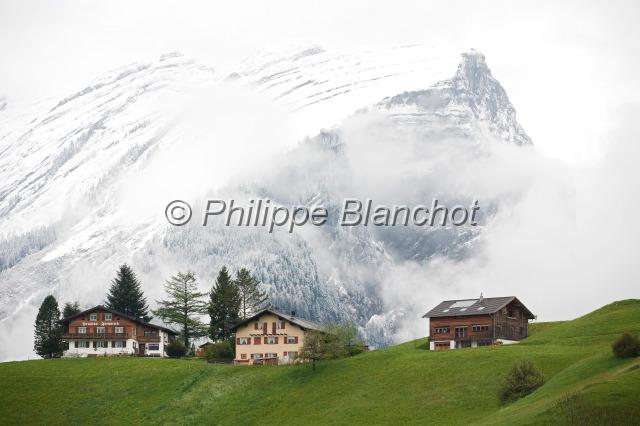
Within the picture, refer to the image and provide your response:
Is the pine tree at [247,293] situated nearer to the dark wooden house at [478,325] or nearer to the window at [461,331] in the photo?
the dark wooden house at [478,325]

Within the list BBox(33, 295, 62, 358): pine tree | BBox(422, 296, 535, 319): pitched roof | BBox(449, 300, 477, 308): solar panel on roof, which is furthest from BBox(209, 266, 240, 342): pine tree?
BBox(449, 300, 477, 308): solar panel on roof

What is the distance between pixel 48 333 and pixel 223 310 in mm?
28219

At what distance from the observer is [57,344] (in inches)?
5881

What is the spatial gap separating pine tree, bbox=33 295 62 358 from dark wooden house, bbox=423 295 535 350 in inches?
2266

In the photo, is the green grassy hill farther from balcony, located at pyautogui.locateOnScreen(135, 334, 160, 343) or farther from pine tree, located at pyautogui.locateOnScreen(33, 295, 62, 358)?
pine tree, located at pyautogui.locateOnScreen(33, 295, 62, 358)

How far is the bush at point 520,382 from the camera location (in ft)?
280

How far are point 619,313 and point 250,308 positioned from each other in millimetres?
60498

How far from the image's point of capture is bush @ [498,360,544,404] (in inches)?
3359

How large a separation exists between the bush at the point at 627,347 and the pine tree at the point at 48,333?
303 ft

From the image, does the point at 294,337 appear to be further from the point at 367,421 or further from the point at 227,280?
the point at 367,421

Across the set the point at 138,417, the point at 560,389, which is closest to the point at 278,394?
the point at 138,417

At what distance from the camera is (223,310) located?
14688 cm

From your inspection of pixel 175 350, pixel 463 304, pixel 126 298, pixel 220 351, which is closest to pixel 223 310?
pixel 175 350

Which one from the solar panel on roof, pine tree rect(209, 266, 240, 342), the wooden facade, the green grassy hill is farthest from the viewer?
the wooden facade
